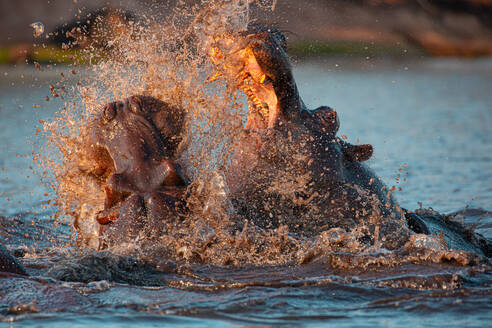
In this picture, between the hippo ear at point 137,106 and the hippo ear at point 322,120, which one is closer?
the hippo ear at point 137,106

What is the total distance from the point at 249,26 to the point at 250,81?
337 mm

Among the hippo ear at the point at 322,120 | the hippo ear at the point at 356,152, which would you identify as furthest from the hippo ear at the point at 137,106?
the hippo ear at the point at 356,152

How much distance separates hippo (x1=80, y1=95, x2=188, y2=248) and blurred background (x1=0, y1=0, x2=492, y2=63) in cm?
104

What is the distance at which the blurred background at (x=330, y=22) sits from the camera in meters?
5.64

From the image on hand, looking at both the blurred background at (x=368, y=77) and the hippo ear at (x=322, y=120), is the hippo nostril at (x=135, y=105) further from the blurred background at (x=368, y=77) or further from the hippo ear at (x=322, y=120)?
the hippo ear at (x=322, y=120)

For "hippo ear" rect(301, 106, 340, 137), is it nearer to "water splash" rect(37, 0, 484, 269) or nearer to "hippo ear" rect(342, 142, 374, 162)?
"hippo ear" rect(342, 142, 374, 162)

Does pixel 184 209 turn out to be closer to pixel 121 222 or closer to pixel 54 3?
pixel 121 222

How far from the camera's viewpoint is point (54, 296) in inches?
138

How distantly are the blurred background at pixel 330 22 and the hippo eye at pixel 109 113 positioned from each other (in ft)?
3.35

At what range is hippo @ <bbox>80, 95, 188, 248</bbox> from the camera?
398 cm

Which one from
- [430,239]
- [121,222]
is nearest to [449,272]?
[430,239]

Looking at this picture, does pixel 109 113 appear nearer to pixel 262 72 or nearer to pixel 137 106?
pixel 137 106

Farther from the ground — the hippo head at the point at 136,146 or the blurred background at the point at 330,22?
the blurred background at the point at 330,22

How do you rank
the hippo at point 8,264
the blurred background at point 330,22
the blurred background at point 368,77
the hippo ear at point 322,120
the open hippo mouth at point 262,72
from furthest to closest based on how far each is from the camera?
the blurred background at point 368,77 < the blurred background at point 330,22 < the hippo ear at point 322,120 < the open hippo mouth at point 262,72 < the hippo at point 8,264
